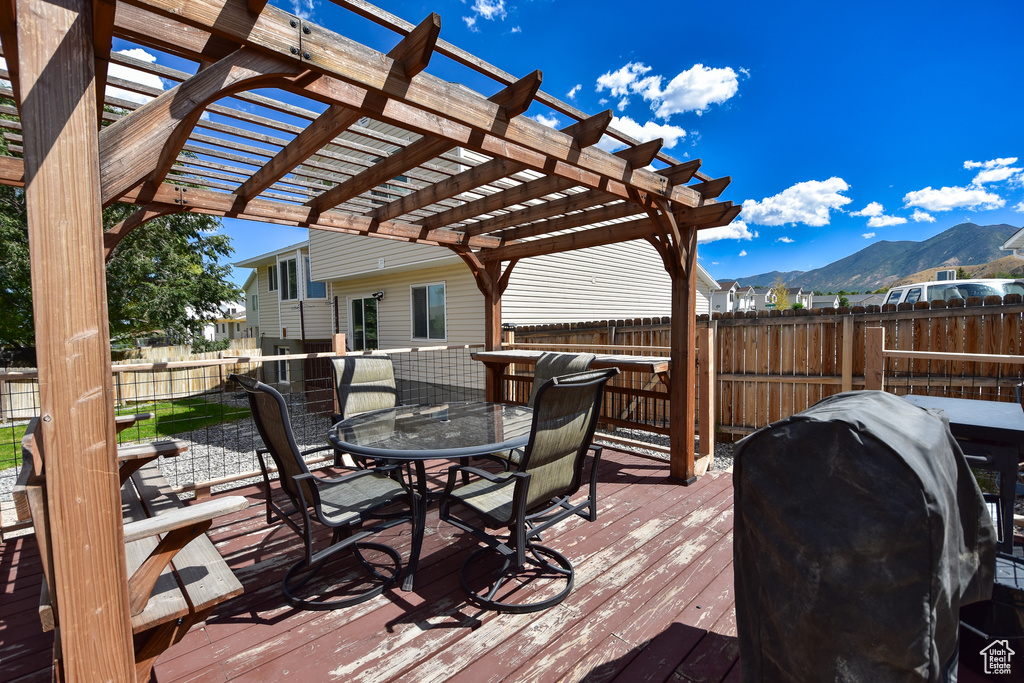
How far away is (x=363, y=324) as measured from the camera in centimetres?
1135

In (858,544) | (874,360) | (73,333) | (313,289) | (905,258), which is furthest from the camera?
(905,258)

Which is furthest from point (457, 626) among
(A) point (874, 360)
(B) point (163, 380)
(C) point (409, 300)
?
(B) point (163, 380)

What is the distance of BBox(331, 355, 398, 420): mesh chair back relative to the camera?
155 inches

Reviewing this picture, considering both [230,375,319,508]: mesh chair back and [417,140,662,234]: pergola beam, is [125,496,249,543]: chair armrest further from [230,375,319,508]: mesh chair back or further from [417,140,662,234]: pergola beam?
[417,140,662,234]: pergola beam

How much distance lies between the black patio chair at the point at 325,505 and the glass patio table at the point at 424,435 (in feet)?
0.48

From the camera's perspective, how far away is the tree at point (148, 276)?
10273 mm

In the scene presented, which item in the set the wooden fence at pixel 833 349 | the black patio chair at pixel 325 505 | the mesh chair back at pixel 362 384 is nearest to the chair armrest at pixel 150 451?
the black patio chair at pixel 325 505

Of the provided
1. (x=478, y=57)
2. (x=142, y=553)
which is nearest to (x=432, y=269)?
(x=478, y=57)

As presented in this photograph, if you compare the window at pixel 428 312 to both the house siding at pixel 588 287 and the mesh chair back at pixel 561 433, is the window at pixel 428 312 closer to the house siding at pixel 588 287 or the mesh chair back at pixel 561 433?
the house siding at pixel 588 287

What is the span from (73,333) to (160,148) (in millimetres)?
649

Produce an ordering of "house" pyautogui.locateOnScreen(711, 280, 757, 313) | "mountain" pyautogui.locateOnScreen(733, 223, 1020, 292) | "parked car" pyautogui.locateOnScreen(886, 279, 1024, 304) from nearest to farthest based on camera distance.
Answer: "parked car" pyautogui.locateOnScreen(886, 279, 1024, 304) → "house" pyautogui.locateOnScreen(711, 280, 757, 313) → "mountain" pyautogui.locateOnScreen(733, 223, 1020, 292)

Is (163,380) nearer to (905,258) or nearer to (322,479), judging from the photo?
(322,479)

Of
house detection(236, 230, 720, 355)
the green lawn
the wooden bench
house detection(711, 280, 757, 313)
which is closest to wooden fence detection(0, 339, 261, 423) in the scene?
the green lawn

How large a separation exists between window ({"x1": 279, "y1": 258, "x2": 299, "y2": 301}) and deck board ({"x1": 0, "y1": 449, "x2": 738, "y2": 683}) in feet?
39.0
